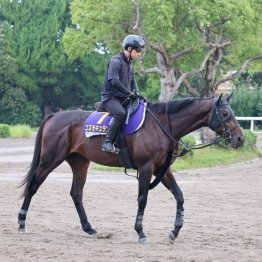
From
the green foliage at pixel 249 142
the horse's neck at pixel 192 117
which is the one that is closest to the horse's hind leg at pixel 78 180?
the horse's neck at pixel 192 117

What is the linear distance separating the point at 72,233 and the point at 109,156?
47.0 inches

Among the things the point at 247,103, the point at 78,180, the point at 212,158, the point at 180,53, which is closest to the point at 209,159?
the point at 212,158

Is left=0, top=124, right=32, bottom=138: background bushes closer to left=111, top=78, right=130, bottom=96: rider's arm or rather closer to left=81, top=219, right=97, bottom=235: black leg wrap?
left=81, top=219, right=97, bottom=235: black leg wrap

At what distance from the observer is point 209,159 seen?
957 inches

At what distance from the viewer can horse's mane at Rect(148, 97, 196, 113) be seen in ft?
33.8

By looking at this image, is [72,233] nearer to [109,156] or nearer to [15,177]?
[109,156]

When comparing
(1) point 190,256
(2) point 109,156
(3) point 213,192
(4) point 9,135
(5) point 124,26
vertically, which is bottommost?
(4) point 9,135

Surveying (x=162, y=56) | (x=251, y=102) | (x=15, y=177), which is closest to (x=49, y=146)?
(x=15, y=177)

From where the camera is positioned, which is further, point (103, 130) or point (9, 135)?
point (9, 135)

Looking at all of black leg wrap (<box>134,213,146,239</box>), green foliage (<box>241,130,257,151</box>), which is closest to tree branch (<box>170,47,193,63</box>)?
green foliage (<box>241,130,257,151</box>)

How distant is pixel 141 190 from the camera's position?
10.1 m

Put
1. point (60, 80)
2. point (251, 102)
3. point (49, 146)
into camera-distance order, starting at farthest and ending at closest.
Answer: point (60, 80) → point (251, 102) → point (49, 146)

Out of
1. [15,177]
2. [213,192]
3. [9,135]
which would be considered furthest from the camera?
[9,135]

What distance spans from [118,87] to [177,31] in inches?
659
